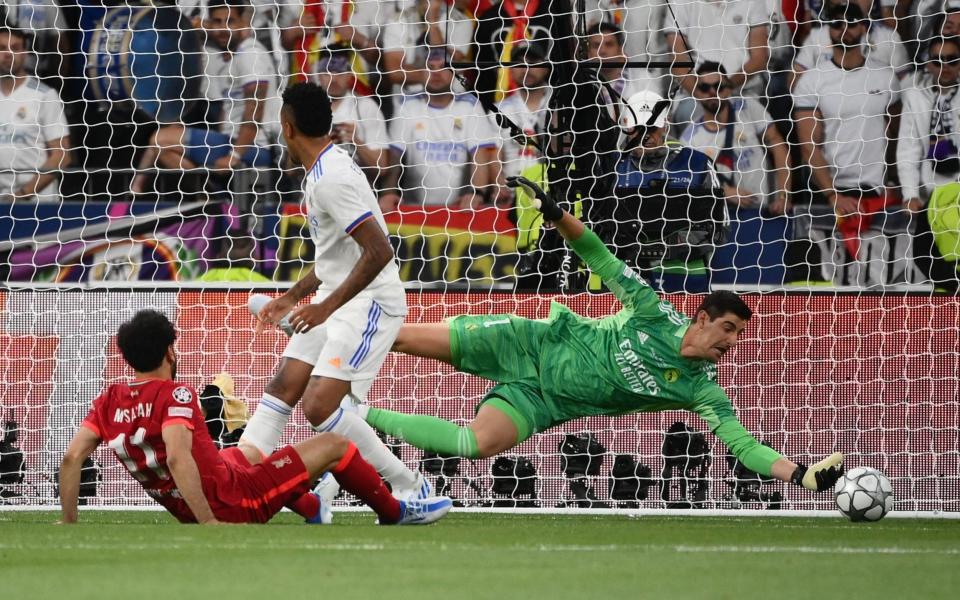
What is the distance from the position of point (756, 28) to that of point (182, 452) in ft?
23.1

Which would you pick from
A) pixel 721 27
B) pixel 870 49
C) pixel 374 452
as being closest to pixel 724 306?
pixel 374 452

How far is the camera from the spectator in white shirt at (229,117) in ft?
35.6

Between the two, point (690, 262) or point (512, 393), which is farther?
point (690, 262)

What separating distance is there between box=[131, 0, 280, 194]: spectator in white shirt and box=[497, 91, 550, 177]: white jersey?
176 cm

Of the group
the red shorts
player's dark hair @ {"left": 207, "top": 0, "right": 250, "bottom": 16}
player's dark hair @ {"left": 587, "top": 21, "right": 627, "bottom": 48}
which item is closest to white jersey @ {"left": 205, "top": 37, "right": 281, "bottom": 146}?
player's dark hair @ {"left": 207, "top": 0, "right": 250, "bottom": 16}

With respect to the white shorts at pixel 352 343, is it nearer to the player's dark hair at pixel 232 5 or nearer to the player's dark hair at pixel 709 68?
the player's dark hair at pixel 709 68

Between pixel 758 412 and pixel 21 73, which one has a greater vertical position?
pixel 21 73

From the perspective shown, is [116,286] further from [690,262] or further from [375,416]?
[690,262]

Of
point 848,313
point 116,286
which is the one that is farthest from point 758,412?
point 116,286

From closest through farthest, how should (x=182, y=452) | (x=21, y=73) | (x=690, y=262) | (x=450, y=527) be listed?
(x=182, y=452) < (x=450, y=527) < (x=690, y=262) < (x=21, y=73)

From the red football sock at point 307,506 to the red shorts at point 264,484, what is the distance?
52 cm

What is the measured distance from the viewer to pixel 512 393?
6891mm

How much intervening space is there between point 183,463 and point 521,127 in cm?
534

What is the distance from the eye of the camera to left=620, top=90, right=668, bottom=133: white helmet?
9.32 metres
